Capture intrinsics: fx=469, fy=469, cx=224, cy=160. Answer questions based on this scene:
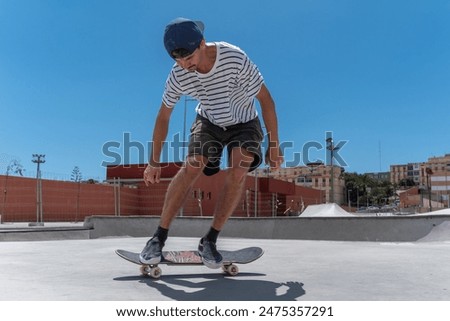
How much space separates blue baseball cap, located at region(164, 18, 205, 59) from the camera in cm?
312

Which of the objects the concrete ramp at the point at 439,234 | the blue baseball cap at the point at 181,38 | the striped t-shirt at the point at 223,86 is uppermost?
the blue baseball cap at the point at 181,38

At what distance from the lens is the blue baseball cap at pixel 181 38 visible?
3.12m

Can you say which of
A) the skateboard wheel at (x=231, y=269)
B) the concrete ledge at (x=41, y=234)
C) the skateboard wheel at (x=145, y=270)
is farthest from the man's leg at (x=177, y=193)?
the concrete ledge at (x=41, y=234)

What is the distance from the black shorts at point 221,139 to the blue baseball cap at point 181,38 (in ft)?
2.34

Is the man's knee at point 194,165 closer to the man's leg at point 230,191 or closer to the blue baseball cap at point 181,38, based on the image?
the man's leg at point 230,191

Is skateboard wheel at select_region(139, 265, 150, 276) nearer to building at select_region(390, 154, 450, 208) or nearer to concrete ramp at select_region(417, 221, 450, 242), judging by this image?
concrete ramp at select_region(417, 221, 450, 242)

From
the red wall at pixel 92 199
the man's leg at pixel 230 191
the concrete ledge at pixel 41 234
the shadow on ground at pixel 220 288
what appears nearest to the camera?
the shadow on ground at pixel 220 288

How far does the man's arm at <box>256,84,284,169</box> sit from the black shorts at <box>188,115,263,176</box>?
0.27 ft

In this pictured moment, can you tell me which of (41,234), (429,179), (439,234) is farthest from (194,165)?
(429,179)

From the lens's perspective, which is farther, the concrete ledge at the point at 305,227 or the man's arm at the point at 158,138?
the concrete ledge at the point at 305,227

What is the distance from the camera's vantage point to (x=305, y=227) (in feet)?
33.6
